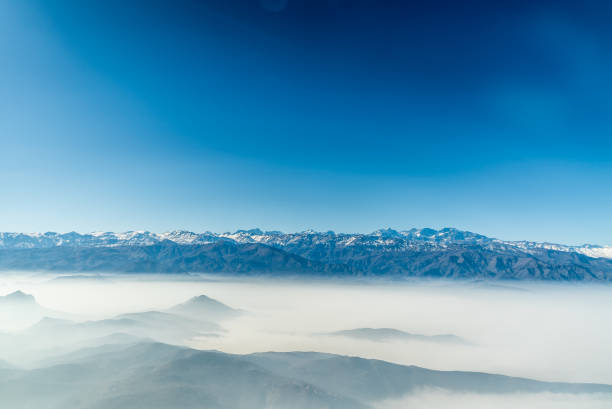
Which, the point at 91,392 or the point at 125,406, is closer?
the point at 125,406

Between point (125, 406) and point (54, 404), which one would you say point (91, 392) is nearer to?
point (54, 404)

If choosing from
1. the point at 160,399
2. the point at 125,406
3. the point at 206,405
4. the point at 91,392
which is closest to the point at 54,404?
the point at 91,392

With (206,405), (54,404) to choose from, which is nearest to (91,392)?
(54,404)

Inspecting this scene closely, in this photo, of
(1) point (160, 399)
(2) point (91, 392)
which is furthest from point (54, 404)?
(1) point (160, 399)

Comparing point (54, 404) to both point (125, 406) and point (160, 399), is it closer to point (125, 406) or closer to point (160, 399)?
point (125, 406)

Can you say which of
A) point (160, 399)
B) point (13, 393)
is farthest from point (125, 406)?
point (13, 393)

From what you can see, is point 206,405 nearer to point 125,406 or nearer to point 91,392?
point 125,406
